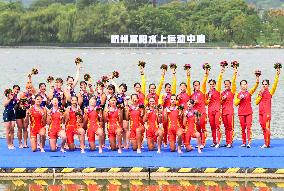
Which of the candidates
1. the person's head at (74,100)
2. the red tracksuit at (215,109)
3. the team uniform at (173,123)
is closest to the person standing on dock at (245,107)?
the red tracksuit at (215,109)

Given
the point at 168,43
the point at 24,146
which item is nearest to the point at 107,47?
the point at 168,43

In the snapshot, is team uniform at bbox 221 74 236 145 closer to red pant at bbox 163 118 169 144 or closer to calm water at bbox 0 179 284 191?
red pant at bbox 163 118 169 144

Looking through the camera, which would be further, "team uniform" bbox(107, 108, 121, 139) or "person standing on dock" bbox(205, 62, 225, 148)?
"person standing on dock" bbox(205, 62, 225, 148)

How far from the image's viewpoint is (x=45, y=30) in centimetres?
16225

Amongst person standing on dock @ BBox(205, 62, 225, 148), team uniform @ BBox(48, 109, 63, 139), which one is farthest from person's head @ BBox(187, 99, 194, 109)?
team uniform @ BBox(48, 109, 63, 139)

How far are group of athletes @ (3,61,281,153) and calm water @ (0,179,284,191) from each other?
61.9 inches

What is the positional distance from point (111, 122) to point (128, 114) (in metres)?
0.45

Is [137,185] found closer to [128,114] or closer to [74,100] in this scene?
[128,114]

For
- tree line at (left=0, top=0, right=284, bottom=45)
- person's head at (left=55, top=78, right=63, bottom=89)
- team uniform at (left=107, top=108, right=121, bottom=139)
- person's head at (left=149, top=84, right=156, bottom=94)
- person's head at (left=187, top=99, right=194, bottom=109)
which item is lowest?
tree line at (left=0, top=0, right=284, bottom=45)

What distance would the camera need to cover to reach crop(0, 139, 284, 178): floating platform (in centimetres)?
2108

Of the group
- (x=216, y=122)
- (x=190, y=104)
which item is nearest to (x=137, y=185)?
(x=190, y=104)

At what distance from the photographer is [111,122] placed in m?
22.5

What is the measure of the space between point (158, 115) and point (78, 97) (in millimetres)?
2210

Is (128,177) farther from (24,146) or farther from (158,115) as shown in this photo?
(24,146)
